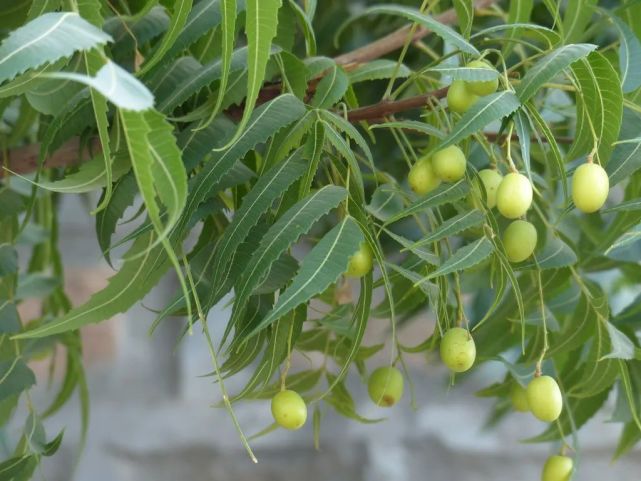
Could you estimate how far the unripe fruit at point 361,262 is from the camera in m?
0.31

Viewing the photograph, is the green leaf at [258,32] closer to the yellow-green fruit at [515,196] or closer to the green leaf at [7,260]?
the yellow-green fruit at [515,196]

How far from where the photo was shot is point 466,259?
30cm

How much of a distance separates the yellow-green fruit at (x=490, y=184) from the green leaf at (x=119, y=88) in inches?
5.9

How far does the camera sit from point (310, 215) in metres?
0.31

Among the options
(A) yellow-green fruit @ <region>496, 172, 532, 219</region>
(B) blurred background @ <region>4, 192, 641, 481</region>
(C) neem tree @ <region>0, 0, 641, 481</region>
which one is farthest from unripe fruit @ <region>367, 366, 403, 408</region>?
(B) blurred background @ <region>4, 192, 641, 481</region>

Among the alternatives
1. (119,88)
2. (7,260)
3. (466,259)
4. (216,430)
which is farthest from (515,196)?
(216,430)

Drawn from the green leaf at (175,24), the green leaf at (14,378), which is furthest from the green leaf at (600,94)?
the green leaf at (14,378)

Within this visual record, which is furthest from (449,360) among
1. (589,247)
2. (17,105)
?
(17,105)

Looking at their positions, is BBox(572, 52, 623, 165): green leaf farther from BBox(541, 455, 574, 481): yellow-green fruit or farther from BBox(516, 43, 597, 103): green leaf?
BBox(541, 455, 574, 481): yellow-green fruit

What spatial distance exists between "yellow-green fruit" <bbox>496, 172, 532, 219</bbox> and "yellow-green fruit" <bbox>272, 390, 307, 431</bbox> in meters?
0.10

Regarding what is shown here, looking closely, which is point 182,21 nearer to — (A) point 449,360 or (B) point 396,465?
(A) point 449,360

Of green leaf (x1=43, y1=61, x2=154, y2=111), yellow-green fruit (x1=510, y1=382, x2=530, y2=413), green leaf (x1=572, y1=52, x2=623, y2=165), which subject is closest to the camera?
green leaf (x1=43, y1=61, x2=154, y2=111)

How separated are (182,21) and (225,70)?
0.10 ft

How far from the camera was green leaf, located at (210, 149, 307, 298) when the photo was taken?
31 centimetres
